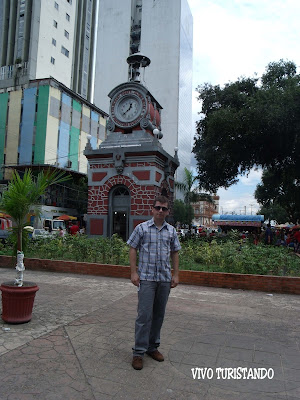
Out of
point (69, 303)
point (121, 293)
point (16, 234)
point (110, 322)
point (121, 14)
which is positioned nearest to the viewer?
point (110, 322)

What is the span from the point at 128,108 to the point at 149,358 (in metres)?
14.0

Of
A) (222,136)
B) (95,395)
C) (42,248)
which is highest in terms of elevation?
(222,136)

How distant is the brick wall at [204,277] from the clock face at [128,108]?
27.8 ft

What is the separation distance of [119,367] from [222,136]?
1633 cm

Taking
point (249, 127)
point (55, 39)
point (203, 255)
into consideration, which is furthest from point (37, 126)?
point (203, 255)

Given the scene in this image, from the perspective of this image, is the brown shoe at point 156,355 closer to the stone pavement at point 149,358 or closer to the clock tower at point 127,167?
the stone pavement at point 149,358

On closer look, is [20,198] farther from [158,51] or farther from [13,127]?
[158,51]

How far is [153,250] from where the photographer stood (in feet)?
12.6

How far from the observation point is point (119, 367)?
3.57 metres

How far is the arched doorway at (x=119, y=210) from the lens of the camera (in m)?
15.8

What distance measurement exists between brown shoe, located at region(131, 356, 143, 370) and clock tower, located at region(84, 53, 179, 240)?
11.4m

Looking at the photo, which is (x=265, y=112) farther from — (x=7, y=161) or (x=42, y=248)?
(x=7, y=161)

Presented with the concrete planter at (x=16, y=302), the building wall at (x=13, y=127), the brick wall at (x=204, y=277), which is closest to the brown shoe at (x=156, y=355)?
the concrete planter at (x=16, y=302)

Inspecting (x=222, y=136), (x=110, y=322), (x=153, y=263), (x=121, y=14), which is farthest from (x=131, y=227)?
(x=121, y=14)
